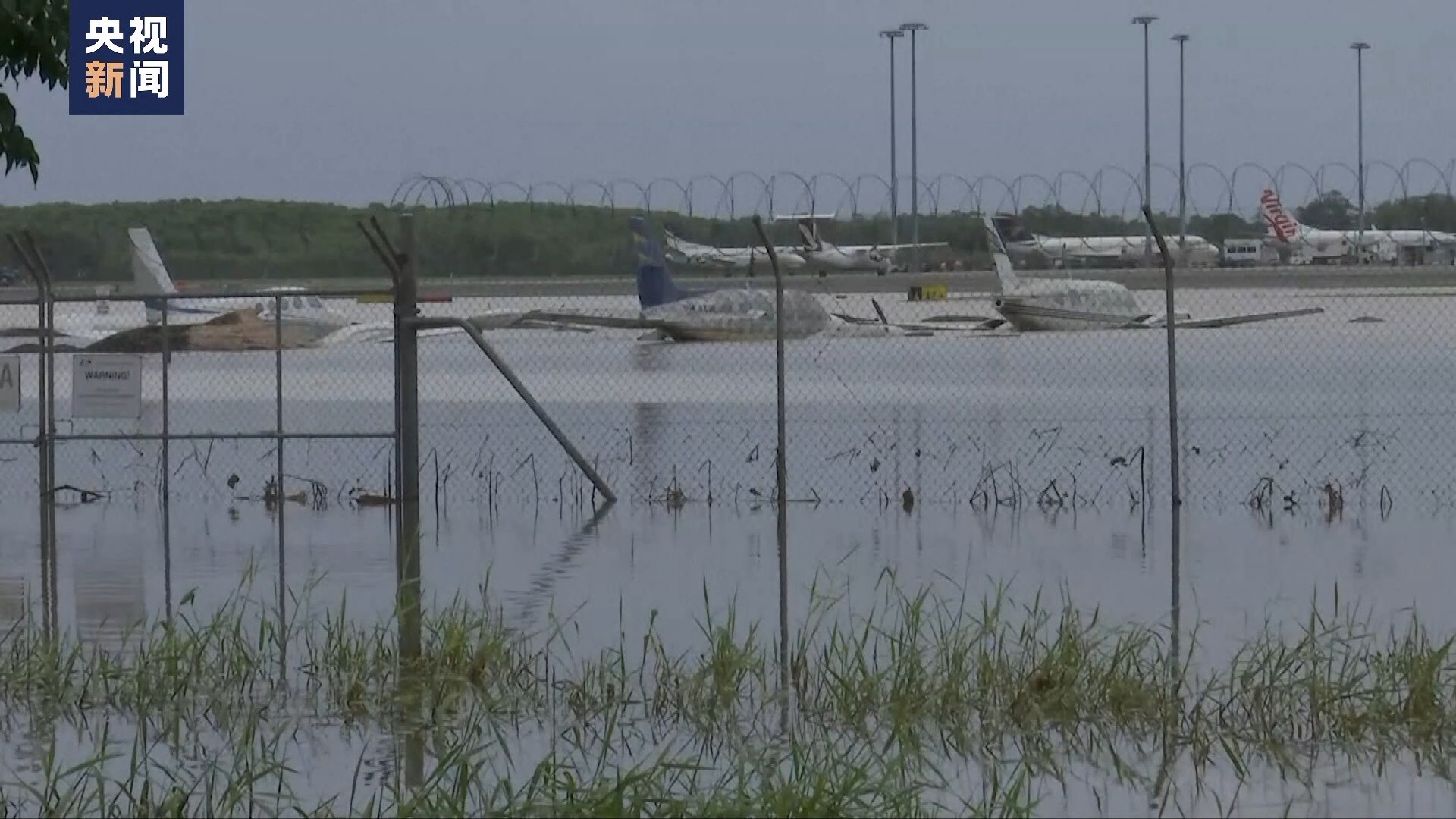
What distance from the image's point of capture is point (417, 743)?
7.11m

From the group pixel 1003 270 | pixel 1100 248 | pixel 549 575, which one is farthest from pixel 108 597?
pixel 1100 248

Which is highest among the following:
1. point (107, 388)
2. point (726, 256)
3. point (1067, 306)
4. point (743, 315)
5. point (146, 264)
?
point (726, 256)

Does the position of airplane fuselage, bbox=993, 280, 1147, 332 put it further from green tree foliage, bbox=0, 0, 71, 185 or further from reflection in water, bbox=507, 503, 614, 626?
green tree foliage, bbox=0, 0, 71, 185

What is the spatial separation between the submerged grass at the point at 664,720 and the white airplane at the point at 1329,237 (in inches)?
3381

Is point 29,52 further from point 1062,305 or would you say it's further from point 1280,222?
point 1280,222

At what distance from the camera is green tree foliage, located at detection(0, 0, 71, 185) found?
8.91 m

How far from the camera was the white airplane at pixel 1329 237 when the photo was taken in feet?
311

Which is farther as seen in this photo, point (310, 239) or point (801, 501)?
point (310, 239)

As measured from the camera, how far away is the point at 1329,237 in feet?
329

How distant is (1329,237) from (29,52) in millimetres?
96719

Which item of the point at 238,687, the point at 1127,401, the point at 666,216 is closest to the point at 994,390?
the point at 1127,401

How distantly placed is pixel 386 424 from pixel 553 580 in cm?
1112

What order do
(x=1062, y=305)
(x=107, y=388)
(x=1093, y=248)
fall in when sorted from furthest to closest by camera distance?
(x=1093, y=248) < (x=1062, y=305) < (x=107, y=388)

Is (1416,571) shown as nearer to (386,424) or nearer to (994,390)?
(386,424)
